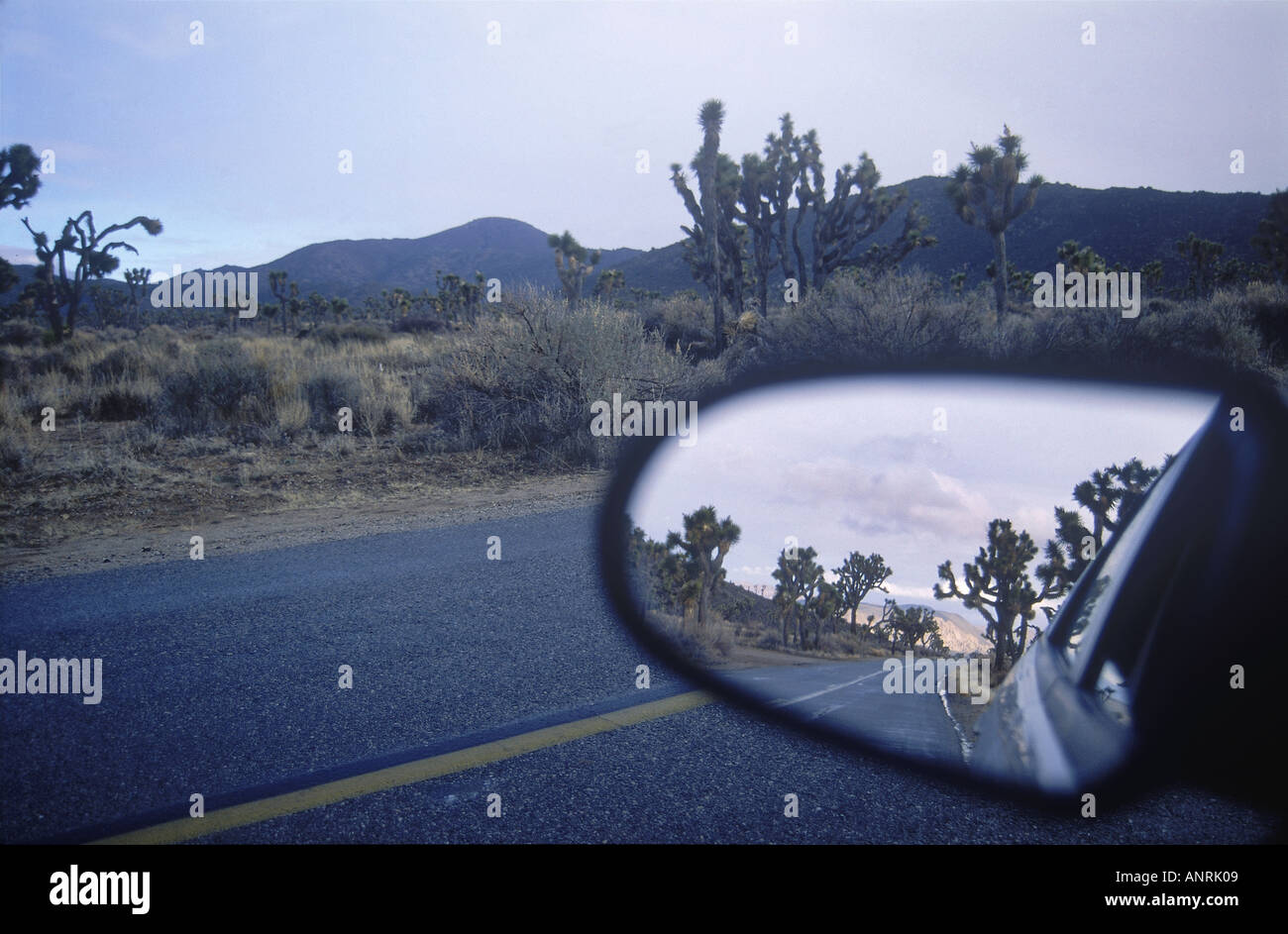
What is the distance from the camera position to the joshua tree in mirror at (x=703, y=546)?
1941mm

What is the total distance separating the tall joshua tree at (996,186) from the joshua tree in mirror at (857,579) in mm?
26299

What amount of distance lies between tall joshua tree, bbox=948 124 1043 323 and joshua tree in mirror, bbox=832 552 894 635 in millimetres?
26299

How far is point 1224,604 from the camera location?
0.96 m

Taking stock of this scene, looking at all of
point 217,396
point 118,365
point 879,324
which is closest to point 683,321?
point 879,324

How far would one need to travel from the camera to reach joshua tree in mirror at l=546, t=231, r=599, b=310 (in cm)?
2905

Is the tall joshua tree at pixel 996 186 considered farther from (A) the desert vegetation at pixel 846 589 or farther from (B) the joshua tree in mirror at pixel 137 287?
(B) the joshua tree in mirror at pixel 137 287

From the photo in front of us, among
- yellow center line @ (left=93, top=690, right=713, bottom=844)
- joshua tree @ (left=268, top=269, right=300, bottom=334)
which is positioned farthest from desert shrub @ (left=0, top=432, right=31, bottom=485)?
joshua tree @ (left=268, top=269, right=300, bottom=334)

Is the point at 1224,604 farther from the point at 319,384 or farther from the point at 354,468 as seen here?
the point at 319,384

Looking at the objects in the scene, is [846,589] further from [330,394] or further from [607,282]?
[607,282]

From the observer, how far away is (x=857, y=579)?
61.2 inches

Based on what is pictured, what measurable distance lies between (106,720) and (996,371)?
3.01 metres

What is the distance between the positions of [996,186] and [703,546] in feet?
91.9
